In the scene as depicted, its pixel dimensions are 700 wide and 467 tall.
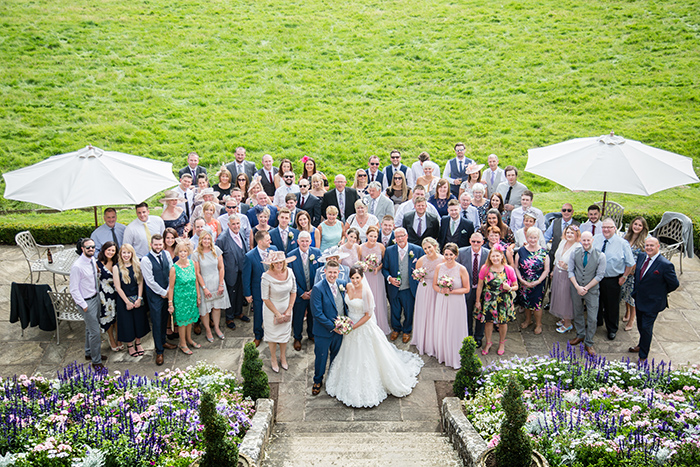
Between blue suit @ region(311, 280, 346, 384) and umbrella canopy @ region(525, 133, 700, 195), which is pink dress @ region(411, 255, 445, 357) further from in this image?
umbrella canopy @ region(525, 133, 700, 195)

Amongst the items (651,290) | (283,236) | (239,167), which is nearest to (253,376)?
(283,236)

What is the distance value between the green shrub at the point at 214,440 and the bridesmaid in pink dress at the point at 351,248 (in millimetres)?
4168

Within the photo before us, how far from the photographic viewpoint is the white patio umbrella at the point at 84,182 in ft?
30.8

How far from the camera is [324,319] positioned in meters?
8.44

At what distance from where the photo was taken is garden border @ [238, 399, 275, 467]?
255 inches

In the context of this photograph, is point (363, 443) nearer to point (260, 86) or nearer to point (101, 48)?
point (260, 86)

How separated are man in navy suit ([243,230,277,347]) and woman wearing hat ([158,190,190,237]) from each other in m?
1.87

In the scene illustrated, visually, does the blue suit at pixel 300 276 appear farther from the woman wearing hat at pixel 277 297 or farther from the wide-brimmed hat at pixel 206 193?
the wide-brimmed hat at pixel 206 193

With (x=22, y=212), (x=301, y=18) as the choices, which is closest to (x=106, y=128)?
(x=22, y=212)

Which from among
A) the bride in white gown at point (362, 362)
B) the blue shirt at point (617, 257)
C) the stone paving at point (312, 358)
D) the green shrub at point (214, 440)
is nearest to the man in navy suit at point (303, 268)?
the stone paving at point (312, 358)

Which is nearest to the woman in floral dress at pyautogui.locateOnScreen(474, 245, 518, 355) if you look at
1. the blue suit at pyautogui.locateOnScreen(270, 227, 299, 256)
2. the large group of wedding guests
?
the large group of wedding guests

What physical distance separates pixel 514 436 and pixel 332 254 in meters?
4.36

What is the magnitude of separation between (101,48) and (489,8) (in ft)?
52.1

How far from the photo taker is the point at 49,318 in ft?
33.0
